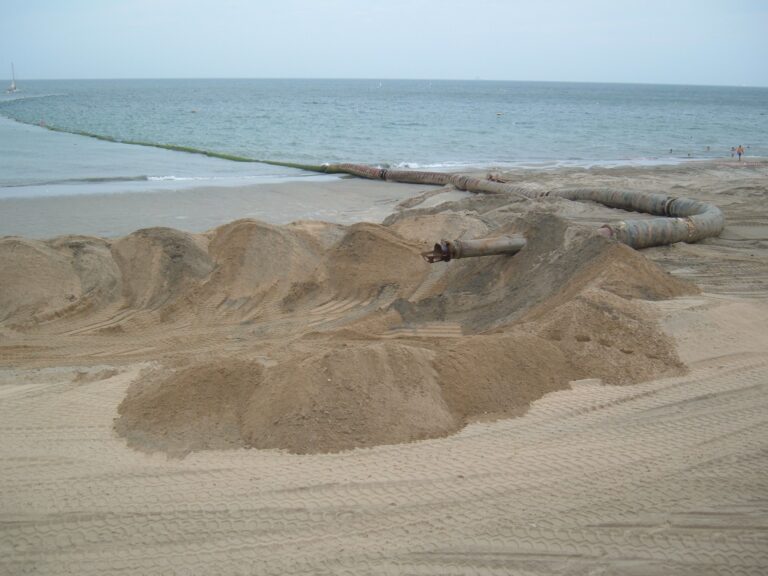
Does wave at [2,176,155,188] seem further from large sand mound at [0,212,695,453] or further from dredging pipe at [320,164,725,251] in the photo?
large sand mound at [0,212,695,453]

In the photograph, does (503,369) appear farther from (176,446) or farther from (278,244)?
(278,244)

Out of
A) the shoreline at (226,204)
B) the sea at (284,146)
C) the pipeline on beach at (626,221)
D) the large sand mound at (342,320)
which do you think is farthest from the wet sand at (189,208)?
the large sand mound at (342,320)

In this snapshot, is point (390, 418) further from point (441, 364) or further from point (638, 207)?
point (638, 207)

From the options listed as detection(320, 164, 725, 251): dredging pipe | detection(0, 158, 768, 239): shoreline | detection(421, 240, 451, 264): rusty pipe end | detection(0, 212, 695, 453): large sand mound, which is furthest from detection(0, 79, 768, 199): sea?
detection(421, 240, 451, 264): rusty pipe end

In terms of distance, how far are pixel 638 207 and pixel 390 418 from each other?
10592 mm

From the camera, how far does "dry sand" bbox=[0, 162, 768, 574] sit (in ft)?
11.2

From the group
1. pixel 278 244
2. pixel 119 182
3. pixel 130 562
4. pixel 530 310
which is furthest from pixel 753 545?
pixel 119 182

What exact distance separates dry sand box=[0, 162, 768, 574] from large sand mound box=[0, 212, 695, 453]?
0.08 feet

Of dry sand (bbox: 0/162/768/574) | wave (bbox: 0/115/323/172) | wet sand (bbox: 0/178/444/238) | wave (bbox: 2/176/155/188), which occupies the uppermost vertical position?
wave (bbox: 0/115/323/172)

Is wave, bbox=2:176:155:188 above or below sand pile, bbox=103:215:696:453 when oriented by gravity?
above

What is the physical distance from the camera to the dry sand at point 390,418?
3.42m

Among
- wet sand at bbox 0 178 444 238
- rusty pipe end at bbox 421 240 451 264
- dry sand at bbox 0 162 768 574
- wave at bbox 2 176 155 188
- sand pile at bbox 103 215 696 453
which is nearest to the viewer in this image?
dry sand at bbox 0 162 768 574

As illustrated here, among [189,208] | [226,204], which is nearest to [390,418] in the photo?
[189,208]

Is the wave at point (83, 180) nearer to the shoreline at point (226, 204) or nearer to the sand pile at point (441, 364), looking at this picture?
the shoreline at point (226, 204)
